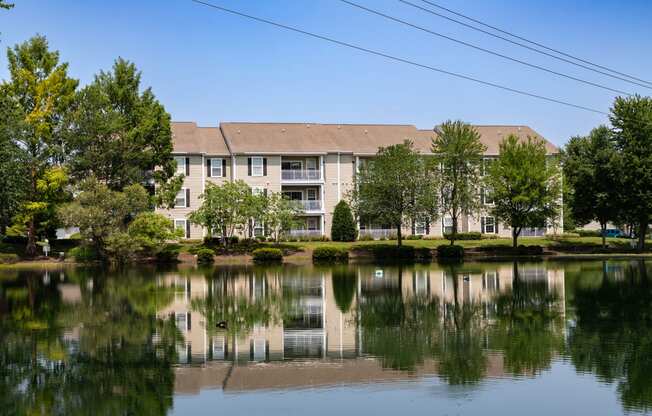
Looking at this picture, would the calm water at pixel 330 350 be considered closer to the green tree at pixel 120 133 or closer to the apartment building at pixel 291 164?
the green tree at pixel 120 133

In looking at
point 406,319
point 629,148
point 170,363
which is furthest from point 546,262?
point 170,363

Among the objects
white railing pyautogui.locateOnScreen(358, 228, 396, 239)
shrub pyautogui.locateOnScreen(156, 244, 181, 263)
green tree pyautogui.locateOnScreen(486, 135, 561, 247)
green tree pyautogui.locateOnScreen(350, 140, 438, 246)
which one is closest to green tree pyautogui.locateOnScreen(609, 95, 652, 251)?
green tree pyautogui.locateOnScreen(486, 135, 561, 247)

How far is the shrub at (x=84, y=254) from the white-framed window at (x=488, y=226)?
37869mm

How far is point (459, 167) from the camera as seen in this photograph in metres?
66.1

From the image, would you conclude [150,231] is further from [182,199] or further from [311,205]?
[311,205]

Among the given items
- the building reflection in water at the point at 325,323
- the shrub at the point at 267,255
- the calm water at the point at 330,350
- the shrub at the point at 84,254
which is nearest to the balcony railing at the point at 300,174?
the shrub at the point at 267,255

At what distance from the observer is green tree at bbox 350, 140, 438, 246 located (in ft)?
209

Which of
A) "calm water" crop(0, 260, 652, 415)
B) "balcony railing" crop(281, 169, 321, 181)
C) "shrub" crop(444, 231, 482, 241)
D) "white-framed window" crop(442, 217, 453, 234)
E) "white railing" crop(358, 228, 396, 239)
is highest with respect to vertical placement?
"balcony railing" crop(281, 169, 321, 181)

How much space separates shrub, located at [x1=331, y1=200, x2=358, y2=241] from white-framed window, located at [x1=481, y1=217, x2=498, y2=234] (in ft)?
48.7

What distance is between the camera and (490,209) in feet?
224

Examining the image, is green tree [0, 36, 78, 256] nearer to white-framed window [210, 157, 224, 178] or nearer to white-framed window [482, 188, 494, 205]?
white-framed window [210, 157, 224, 178]

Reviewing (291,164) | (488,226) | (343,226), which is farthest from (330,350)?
(488,226)

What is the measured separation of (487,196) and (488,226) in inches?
440

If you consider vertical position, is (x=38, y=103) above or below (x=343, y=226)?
above
